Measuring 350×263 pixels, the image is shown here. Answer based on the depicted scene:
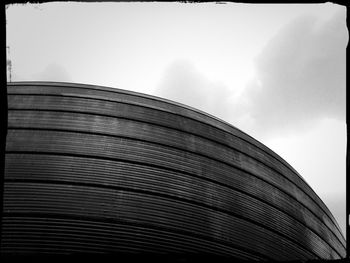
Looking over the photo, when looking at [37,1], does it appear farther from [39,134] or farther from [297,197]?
[297,197]

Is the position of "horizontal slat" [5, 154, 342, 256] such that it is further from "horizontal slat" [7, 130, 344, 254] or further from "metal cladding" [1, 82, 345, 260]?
"horizontal slat" [7, 130, 344, 254]

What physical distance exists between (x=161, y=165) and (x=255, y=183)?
8.85 ft

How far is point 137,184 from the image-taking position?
6969 mm

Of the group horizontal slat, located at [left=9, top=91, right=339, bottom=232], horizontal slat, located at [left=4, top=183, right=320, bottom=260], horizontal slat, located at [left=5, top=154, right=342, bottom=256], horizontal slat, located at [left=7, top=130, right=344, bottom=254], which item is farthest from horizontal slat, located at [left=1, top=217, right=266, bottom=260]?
horizontal slat, located at [left=9, top=91, right=339, bottom=232]

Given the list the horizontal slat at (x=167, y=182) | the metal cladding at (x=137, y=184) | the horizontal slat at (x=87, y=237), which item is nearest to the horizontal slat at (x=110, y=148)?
the metal cladding at (x=137, y=184)

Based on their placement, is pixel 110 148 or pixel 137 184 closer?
pixel 137 184

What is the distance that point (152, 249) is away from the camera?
615cm

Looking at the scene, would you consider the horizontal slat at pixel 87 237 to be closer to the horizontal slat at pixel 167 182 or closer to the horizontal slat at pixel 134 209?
the horizontal slat at pixel 134 209

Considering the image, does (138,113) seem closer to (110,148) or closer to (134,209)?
(110,148)

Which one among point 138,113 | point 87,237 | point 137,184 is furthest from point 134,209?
point 138,113

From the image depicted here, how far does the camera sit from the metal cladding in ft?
20.1

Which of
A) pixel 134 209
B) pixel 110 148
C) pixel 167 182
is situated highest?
pixel 110 148

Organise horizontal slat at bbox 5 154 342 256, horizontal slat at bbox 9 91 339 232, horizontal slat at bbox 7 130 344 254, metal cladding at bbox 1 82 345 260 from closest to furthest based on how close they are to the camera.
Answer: metal cladding at bbox 1 82 345 260, horizontal slat at bbox 5 154 342 256, horizontal slat at bbox 7 130 344 254, horizontal slat at bbox 9 91 339 232

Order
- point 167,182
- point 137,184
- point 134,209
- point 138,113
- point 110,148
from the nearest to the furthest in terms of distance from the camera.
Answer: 1. point 134,209
2. point 137,184
3. point 167,182
4. point 110,148
5. point 138,113
